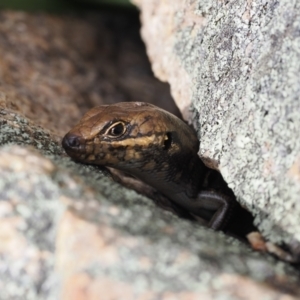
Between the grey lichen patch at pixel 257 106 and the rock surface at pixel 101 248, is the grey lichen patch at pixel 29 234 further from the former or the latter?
the grey lichen patch at pixel 257 106

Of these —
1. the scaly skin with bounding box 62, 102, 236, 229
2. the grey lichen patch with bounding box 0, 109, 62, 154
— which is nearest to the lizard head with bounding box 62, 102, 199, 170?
the scaly skin with bounding box 62, 102, 236, 229

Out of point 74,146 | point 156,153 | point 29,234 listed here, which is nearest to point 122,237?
point 29,234

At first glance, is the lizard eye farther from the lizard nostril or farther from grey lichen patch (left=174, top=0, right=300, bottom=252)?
grey lichen patch (left=174, top=0, right=300, bottom=252)

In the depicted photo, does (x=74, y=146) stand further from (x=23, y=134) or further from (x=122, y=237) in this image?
(x=122, y=237)

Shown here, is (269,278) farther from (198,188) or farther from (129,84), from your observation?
(129,84)

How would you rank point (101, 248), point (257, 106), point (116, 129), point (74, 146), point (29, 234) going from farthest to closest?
1. point (116, 129)
2. point (74, 146)
3. point (257, 106)
4. point (29, 234)
5. point (101, 248)

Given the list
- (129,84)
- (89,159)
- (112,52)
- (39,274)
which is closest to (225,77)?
(89,159)
